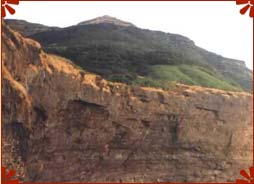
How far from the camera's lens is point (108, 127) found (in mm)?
19750

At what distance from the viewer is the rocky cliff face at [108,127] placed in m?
17.2

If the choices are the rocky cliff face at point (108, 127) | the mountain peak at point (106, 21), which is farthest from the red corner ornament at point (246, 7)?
the mountain peak at point (106, 21)

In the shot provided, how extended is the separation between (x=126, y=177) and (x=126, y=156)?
711mm

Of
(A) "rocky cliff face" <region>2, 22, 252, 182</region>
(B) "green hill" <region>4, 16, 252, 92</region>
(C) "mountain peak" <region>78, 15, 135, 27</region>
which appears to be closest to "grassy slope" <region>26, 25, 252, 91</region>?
(B) "green hill" <region>4, 16, 252, 92</region>

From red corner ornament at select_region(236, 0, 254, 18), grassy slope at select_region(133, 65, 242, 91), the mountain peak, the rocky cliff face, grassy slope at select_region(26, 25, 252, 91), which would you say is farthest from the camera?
the mountain peak

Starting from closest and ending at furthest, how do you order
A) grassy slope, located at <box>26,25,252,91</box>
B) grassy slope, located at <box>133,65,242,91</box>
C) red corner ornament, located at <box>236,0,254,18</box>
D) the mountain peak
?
red corner ornament, located at <box>236,0,254,18</box> < grassy slope, located at <box>133,65,242,91</box> < grassy slope, located at <box>26,25,252,91</box> < the mountain peak

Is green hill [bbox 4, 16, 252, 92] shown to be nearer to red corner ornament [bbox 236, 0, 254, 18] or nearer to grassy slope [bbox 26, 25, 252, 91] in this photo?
grassy slope [bbox 26, 25, 252, 91]

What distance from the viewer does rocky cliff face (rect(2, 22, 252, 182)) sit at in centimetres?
1722

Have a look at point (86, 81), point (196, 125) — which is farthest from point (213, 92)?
point (86, 81)

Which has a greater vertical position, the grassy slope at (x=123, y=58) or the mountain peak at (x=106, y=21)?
the mountain peak at (x=106, y=21)

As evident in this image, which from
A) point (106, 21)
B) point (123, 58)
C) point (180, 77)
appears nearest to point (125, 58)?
point (123, 58)

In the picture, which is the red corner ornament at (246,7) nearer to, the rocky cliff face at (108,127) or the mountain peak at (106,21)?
the rocky cliff face at (108,127)

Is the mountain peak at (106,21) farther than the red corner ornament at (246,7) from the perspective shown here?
Yes

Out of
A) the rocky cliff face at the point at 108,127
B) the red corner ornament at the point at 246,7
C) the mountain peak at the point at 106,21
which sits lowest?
the rocky cliff face at the point at 108,127
